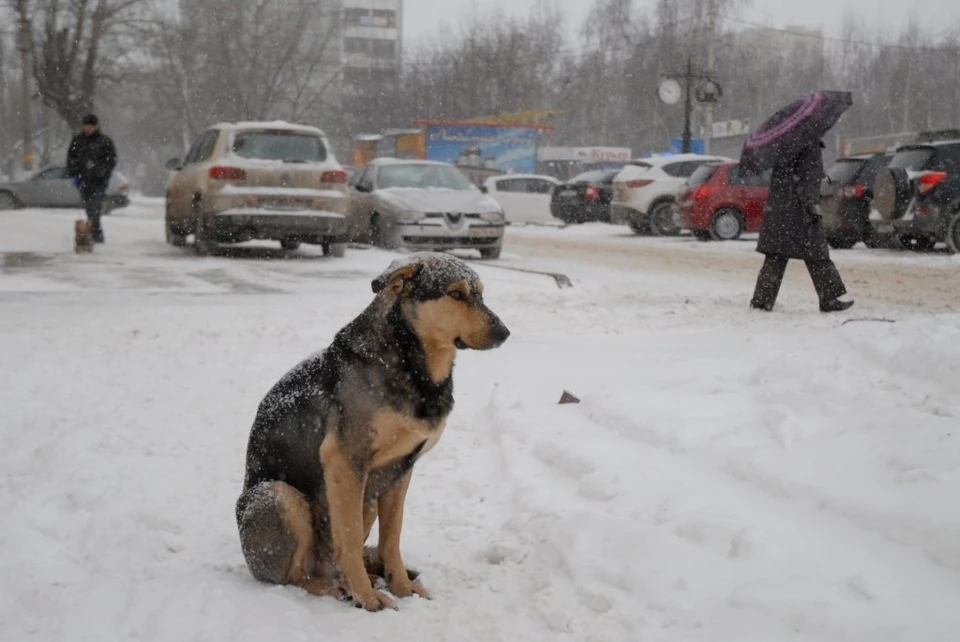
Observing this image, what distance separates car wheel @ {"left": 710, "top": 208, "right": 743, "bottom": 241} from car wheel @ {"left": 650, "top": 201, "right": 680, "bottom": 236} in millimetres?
2586

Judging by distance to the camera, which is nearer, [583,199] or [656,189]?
[656,189]

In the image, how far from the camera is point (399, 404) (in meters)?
3.52

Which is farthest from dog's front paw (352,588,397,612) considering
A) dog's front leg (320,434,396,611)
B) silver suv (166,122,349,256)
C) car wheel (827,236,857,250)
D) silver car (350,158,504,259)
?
car wheel (827,236,857,250)

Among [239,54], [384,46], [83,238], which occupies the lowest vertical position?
[83,238]

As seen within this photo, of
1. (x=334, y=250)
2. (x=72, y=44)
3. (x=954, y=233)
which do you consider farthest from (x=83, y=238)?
(x=72, y=44)

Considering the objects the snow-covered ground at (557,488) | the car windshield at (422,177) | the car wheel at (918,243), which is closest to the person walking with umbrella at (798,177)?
the snow-covered ground at (557,488)

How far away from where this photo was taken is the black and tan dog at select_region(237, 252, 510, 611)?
3.54 metres

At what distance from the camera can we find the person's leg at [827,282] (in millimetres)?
10047

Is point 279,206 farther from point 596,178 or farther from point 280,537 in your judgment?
point 596,178

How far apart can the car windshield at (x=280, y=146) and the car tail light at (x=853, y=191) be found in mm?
9372

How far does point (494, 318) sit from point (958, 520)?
171 centimetres

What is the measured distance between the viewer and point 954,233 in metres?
17.0

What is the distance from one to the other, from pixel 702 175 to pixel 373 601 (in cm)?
1965

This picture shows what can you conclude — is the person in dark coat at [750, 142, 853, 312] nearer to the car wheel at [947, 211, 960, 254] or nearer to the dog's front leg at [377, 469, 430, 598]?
the dog's front leg at [377, 469, 430, 598]
